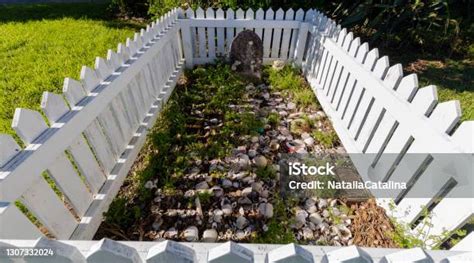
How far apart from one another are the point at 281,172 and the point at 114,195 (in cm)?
155

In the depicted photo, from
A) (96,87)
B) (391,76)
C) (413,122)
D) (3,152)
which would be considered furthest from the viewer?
(391,76)

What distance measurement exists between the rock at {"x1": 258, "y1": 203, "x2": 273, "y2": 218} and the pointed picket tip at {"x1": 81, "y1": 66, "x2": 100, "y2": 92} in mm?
1668

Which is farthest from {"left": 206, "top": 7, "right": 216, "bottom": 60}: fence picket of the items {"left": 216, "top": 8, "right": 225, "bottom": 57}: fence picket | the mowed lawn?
the mowed lawn

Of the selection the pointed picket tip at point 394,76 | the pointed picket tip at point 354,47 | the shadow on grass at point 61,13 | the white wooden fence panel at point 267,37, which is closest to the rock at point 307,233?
the pointed picket tip at point 394,76

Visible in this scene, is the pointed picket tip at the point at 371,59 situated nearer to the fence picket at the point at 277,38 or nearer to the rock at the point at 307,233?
the rock at the point at 307,233

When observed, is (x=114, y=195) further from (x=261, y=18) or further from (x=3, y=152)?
(x=261, y=18)

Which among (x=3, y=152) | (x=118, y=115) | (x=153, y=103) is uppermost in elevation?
(x=3, y=152)

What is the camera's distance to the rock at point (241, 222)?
7.09 feet

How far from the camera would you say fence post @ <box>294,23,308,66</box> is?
4.33 meters

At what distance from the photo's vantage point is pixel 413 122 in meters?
1.89

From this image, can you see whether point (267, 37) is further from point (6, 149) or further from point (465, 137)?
point (6, 149)

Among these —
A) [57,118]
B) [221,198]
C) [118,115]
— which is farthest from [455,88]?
[57,118]

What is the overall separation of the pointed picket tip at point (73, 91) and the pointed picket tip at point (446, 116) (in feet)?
7.92

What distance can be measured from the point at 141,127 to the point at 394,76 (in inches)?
97.8
